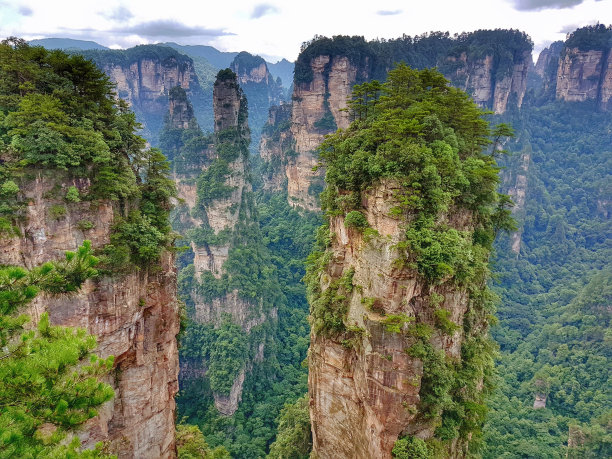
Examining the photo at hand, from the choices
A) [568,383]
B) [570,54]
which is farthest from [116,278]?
[570,54]

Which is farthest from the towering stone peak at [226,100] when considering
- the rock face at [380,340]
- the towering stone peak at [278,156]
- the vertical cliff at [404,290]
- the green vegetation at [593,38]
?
the green vegetation at [593,38]

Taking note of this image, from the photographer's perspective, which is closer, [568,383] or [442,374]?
[442,374]

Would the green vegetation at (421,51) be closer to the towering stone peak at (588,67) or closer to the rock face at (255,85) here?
the towering stone peak at (588,67)

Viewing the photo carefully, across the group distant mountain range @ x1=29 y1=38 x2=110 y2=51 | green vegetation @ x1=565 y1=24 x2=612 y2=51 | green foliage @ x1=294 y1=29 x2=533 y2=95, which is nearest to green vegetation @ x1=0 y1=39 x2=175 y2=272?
green foliage @ x1=294 y1=29 x2=533 y2=95

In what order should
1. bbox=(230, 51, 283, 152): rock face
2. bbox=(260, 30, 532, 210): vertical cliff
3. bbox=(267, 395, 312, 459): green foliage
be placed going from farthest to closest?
bbox=(230, 51, 283, 152): rock face < bbox=(260, 30, 532, 210): vertical cliff < bbox=(267, 395, 312, 459): green foliage

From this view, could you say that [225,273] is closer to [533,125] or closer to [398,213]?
[398,213]

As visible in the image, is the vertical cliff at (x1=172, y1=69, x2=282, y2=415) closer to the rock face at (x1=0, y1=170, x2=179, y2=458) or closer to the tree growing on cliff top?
the rock face at (x1=0, y1=170, x2=179, y2=458)
